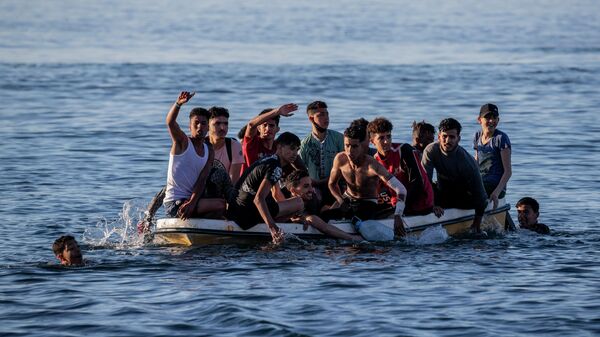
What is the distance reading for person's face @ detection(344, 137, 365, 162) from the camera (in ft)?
48.4

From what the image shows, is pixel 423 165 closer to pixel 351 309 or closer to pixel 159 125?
pixel 351 309

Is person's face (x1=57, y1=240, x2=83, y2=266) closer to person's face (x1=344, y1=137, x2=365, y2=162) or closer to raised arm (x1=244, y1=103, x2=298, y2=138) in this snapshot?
raised arm (x1=244, y1=103, x2=298, y2=138)

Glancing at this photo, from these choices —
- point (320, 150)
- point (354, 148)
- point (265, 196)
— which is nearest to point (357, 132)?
point (354, 148)

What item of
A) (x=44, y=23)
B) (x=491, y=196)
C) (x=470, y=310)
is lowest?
(x=470, y=310)

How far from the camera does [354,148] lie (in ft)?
48.5

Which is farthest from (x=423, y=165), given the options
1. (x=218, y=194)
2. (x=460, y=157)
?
(x=218, y=194)

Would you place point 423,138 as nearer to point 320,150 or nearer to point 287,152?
point 320,150

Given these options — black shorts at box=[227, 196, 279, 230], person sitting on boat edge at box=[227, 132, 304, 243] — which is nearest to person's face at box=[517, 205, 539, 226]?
person sitting on boat edge at box=[227, 132, 304, 243]

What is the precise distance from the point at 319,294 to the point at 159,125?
17.2 meters

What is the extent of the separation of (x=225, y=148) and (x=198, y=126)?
0.79m

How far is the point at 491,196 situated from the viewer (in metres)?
16.1

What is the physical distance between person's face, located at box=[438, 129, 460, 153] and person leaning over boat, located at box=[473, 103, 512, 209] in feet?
2.79

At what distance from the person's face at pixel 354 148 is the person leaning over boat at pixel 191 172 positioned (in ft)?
5.59

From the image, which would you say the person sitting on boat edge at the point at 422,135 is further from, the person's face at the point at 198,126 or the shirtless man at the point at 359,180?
the person's face at the point at 198,126
